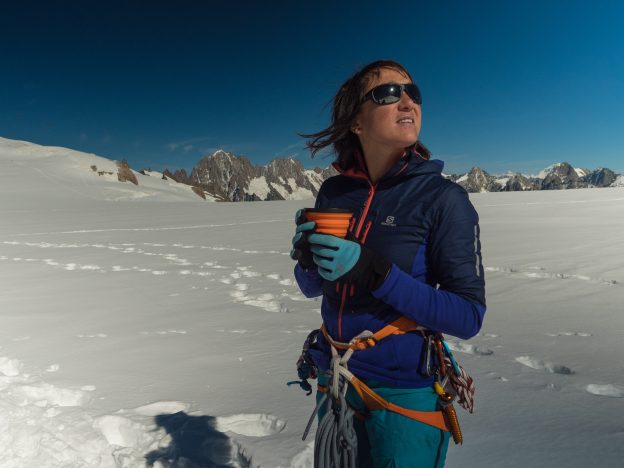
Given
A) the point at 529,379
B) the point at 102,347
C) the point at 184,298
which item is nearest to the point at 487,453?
the point at 529,379

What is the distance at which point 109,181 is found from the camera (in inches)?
1742

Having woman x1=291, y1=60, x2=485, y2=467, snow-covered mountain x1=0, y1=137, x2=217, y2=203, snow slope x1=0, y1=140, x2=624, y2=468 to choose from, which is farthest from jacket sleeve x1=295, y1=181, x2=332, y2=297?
snow-covered mountain x1=0, y1=137, x2=217, y2=203

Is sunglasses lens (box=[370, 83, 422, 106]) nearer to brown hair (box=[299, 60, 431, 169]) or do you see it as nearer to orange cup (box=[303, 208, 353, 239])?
brown hair (box=[299, 60, 431, 169])

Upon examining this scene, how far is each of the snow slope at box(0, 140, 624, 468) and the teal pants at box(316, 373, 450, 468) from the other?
3.59 ft

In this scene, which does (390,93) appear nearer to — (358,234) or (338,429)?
(358,234)

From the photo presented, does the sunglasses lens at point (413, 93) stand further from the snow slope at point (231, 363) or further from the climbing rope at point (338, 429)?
the snow slope at point (231, 363)

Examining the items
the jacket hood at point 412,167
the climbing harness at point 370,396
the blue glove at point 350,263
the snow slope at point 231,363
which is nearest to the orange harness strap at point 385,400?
the climbing harness at point 370,396

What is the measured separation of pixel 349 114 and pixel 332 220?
67 centimetres

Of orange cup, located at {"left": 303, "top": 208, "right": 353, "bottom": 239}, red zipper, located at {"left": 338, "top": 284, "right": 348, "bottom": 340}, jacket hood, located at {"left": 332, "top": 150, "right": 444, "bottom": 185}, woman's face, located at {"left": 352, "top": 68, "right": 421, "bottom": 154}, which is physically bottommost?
red zipper, located at {"left": 338, "top": 284, "right": 348, "bottom": 340}

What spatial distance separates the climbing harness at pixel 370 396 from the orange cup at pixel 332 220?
1.35 feet

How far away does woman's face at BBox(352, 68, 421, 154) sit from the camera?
1716mm

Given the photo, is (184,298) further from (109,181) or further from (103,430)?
(109,181)

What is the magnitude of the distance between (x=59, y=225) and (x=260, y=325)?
16.9 metres

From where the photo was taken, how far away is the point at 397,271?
56.6 inches
